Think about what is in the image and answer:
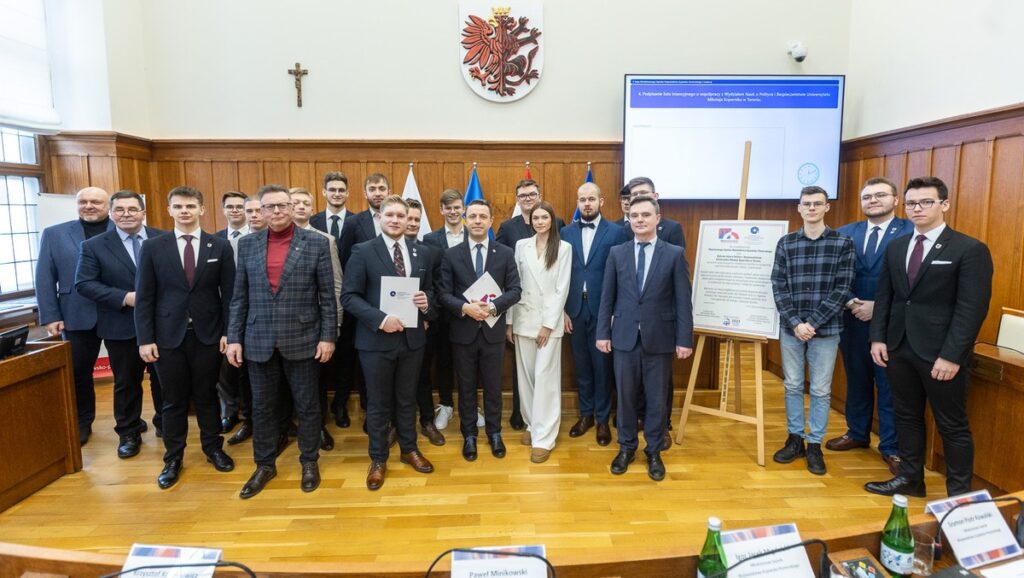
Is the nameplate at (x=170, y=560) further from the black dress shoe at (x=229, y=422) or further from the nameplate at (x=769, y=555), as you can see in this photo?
the black dress shoe at (x=229, y=422)

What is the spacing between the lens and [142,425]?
3.61m

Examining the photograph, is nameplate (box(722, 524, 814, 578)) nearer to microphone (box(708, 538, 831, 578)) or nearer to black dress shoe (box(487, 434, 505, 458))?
microphone (box(708, 538, 831, 578))

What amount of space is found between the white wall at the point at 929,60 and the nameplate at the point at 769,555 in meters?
3.80

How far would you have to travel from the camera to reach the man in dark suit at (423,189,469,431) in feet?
12.0

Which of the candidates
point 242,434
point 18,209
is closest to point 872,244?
point 242,434

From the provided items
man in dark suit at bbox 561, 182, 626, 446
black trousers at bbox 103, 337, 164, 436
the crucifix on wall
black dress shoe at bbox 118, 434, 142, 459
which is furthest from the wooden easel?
the crucifix on wall

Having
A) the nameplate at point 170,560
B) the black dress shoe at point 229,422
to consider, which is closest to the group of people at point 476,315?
the black dress shoe at point 229,422

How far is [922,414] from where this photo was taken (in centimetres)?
279

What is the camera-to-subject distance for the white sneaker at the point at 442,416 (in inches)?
151

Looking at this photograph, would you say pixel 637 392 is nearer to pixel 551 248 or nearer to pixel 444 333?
pixel 551 248

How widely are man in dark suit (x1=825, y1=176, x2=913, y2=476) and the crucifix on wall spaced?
188 inches

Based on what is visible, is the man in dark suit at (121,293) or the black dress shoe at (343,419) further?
the black dress shoe at (343,419)

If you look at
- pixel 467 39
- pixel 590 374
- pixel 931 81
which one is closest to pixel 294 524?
pixel 590 374

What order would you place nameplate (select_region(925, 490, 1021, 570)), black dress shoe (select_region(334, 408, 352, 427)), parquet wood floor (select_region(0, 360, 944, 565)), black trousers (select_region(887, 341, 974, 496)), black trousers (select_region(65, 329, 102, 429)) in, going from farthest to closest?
black dress shoe (select_region(334, 408, 352, 427)) < black trousers (select_region(65, 329, 102, 429)) < black trousers (select_region(887, 341, 974, 496)) < parquet wood floor (select_region(0, 360, 944, 565)) < nameplate (select_region(925, 490, 1021, 570))
